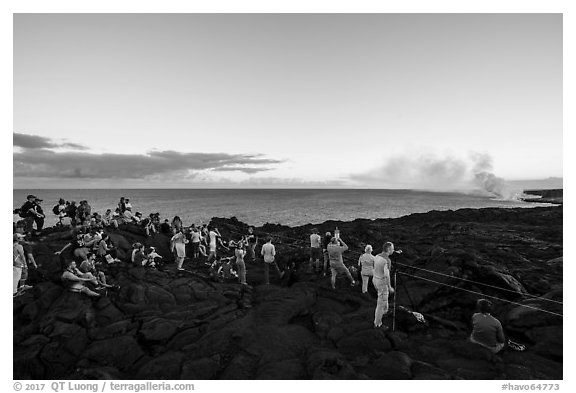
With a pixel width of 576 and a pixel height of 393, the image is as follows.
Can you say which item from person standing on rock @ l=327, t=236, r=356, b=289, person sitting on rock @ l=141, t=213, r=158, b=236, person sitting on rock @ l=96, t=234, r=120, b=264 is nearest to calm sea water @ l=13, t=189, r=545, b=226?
person sitting on rock @ l=141, t=213, r=158, b=236

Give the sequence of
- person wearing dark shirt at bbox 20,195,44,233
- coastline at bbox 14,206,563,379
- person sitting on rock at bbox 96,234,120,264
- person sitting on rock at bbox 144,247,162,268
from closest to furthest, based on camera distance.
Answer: coastline at bbox 14,206,563,379, person sitting on rock at bbox 96,234,120,264, person sitting on rock at bbox 144,247,162,268, person wearing dark shirt at bbox 20,195,44,233

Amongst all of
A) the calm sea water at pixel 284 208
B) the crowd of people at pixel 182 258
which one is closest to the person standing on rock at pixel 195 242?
the crowd of people at pixel 182 258

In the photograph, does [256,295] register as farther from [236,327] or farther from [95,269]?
[95,269]

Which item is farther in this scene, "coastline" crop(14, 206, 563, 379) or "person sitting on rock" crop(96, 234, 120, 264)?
"person sitting on rock" crop(96, 234, 120, 264)

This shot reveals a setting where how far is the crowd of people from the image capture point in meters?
8.41

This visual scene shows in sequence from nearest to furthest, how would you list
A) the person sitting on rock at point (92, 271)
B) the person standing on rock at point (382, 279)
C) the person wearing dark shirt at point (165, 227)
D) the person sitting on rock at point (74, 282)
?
the person standing on rock at point (382, 279) → the person sitting on rock at point (74, 282) → the person sitting on rock at point (92, 271) → the person wearing dark shirt at point (165, 227)

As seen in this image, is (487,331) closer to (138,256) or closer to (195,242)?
(138,256)

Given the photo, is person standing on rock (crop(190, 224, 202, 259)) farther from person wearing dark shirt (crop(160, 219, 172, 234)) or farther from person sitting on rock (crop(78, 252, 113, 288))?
person sitting on rock (crop(78, 252, 113, 288))

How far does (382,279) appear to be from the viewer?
8398 mm

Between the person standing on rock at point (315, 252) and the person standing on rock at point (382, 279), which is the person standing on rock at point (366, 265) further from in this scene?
the person standing on rock at point (315, 252)

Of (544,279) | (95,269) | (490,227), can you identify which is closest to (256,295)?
(95,269)

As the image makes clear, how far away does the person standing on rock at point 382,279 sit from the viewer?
8.35 m

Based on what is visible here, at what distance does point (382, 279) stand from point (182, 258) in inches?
401

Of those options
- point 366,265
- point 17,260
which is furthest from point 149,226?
point 366,265
